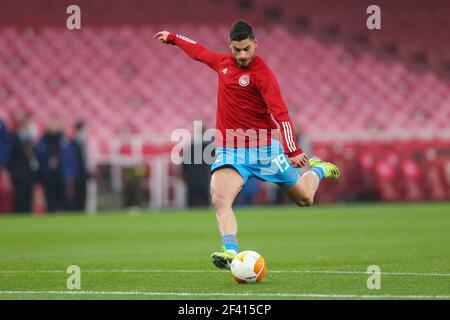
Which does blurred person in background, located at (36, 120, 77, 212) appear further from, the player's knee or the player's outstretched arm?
the player's knee

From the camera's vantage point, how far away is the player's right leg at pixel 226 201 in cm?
911

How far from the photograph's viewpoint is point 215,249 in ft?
43.5

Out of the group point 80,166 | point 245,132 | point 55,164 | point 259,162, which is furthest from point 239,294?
point 55,164

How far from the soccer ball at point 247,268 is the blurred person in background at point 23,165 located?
54.8ft

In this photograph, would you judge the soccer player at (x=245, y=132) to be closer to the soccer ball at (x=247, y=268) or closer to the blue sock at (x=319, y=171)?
the soccer ball at (x=247, y=268)

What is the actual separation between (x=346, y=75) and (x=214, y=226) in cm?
1451

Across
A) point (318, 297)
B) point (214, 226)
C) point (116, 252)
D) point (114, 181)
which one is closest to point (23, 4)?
point (114, 181)

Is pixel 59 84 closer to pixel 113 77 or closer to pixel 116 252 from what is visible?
pixel 113 77

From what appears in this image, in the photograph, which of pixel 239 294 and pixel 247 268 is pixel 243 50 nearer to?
pixel 247 268

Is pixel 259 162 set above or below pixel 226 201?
above

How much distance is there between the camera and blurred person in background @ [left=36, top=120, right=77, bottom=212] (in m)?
25.0

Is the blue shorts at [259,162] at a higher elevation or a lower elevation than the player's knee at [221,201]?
higher

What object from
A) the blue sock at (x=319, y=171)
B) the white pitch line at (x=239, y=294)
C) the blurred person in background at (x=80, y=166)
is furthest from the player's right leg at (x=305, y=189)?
the blurred person in background at (x=80, y=166)

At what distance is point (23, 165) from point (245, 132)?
1610 centimetres
